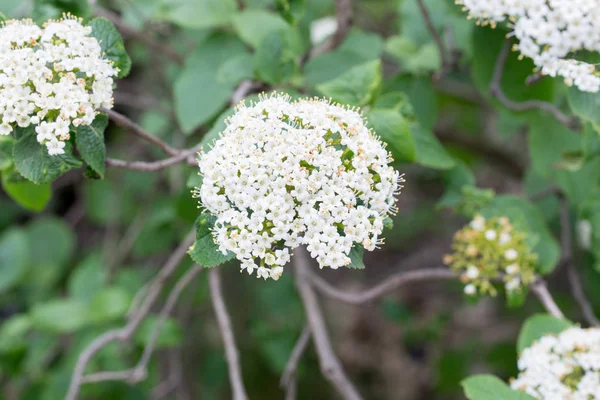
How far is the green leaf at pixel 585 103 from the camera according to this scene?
1908mm

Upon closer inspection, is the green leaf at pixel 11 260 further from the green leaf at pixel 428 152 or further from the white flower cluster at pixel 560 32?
the white flower cluster at pixel 560 32

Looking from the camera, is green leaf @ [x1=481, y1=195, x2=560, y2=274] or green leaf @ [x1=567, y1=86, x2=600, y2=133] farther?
green leaf @ [x1=481, y1=195, x2=560, y2=274]

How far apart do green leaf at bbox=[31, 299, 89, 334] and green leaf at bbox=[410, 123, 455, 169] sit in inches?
75.7

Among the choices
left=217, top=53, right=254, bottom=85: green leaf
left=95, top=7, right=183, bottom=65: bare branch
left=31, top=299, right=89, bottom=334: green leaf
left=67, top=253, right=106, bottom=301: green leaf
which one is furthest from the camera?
left=67, top=253, right=106, bottom=301: green leaf

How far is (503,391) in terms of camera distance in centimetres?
175

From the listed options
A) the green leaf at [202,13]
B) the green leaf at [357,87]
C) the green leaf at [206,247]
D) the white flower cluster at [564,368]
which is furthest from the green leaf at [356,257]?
the green leaf at [202,13]

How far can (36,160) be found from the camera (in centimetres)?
166

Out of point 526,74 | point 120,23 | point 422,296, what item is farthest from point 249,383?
point 526,74

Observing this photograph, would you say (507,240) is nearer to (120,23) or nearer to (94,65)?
(94,65)

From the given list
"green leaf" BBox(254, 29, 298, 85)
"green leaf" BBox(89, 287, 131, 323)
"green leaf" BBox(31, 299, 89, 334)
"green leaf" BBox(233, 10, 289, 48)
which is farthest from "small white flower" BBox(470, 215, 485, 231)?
"green leaf" BBox(31, 299, 89, 334)

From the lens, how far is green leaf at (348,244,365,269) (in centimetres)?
149

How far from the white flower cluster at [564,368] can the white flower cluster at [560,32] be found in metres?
0.80

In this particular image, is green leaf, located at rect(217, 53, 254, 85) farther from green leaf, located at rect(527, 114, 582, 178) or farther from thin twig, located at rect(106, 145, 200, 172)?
green leaf, located at rect(527, 114, 582, 178)

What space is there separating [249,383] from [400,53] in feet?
9.85
